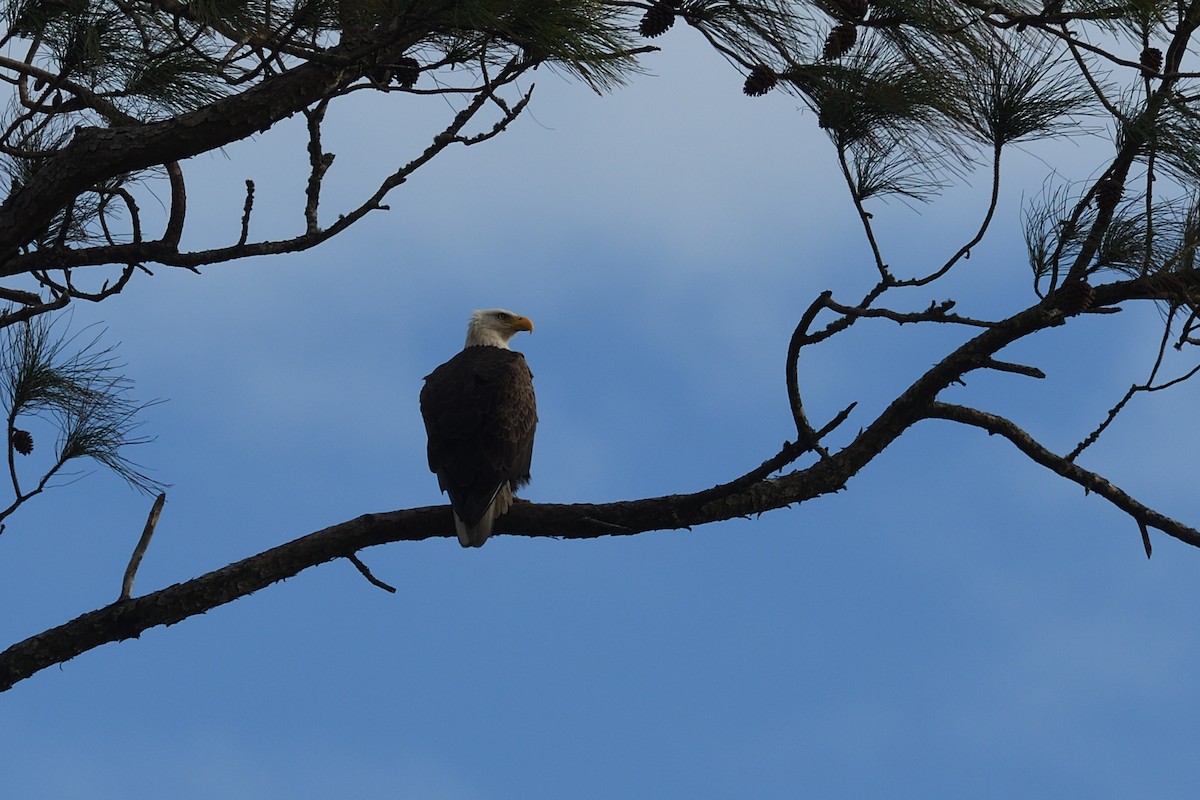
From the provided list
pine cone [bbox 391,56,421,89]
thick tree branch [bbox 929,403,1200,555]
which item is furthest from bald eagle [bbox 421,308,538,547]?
thick tree branch [bbox 929,403,1200,555]

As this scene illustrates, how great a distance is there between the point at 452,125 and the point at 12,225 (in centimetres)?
148

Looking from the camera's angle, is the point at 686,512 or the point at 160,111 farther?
the point at 160,111

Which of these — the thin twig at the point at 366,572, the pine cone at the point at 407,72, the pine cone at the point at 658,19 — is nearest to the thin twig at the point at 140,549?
the thin twig at the point at 366,572

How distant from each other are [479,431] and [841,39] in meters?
2.31

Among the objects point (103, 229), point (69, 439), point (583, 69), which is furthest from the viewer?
point (69, 439)

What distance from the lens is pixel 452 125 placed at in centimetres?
445

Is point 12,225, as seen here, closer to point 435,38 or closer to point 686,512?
point 435,38

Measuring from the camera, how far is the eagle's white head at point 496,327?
24.2 ft

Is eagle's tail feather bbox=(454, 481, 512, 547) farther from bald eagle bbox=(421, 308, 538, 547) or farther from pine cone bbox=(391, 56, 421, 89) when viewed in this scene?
pine cone bbox=(391, 56, 421, 89)

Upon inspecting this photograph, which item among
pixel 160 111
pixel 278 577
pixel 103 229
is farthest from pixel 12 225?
pixel 278 577

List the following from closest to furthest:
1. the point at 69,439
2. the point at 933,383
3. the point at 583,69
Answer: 1. the point at 583,69
2. the point at 933,383
3. the point at 69,439

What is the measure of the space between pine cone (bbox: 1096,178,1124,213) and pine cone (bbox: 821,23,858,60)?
886 millimetres

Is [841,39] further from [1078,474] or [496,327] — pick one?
[496,327]

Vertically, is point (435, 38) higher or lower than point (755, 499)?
higher
